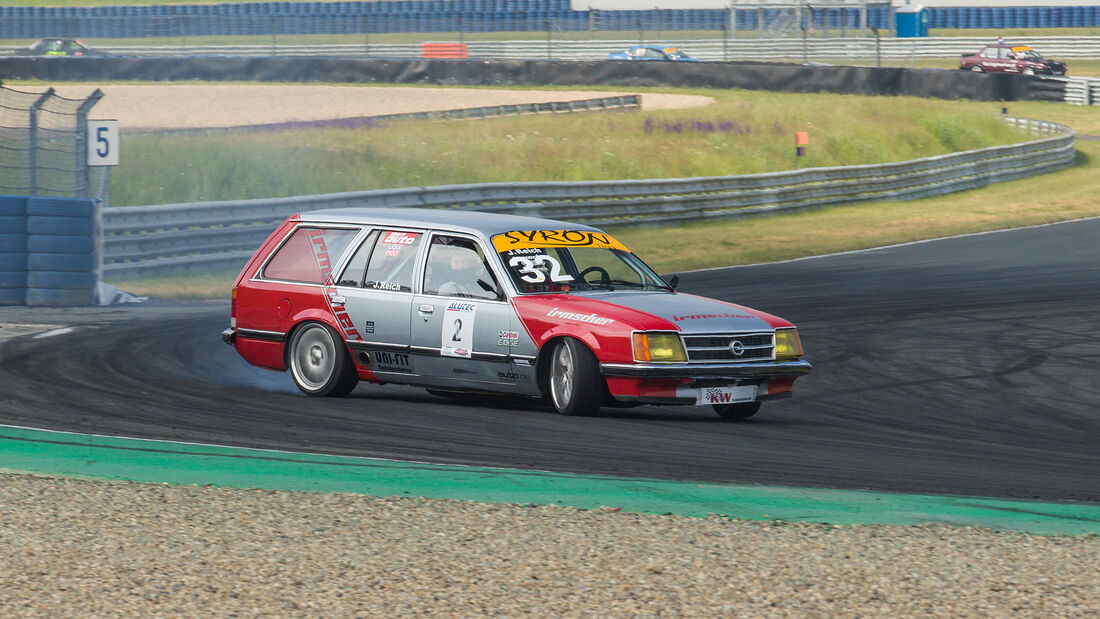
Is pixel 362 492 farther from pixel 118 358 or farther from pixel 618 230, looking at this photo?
pixel 618 230

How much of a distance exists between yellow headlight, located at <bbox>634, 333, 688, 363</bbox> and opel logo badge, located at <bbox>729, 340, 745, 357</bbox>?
14.7 inches

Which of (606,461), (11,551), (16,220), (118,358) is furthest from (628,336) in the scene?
(16,220)

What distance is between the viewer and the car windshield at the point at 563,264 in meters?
8.93

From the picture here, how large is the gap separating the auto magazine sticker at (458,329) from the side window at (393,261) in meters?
0.41

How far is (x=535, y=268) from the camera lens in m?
8.98

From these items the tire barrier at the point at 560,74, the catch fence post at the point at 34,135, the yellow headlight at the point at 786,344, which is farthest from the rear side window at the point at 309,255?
the tire barrier at the point at 560,74

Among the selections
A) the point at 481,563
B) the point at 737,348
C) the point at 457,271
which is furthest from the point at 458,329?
the point at 481,563

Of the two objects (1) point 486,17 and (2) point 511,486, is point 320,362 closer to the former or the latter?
(2) point 511,486

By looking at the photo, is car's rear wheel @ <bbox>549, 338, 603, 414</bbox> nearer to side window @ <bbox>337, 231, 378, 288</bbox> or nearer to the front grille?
the front grille

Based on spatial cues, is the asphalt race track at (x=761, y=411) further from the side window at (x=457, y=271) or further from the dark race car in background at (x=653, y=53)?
the dark race car in background at (x=653, y=53)

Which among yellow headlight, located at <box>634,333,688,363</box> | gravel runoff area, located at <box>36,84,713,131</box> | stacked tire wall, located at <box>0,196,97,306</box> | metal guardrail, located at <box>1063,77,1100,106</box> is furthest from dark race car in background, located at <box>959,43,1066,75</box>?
yellow headlight, located at <box>634,333,688,363</box>

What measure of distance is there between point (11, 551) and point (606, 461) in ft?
10.1

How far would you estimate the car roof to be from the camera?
9.25 meters

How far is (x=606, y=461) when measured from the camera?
282 inches
